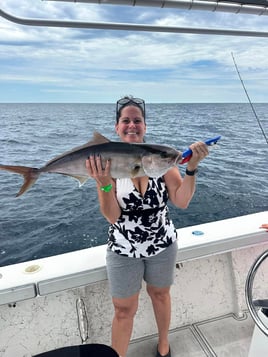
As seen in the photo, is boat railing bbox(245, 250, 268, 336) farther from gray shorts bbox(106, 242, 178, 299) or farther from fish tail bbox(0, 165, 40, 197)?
fish tail bbox(0, 165, 40, 197)

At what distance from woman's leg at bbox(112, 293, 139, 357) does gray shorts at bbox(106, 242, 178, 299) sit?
1.8 inches

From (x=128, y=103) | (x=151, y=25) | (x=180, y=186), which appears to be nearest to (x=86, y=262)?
(x=180, y=186)

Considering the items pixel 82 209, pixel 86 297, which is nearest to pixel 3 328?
pixel 86 297

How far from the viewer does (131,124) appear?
5.32 ft

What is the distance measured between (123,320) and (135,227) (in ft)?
1.92

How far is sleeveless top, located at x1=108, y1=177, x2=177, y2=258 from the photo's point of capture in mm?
1652

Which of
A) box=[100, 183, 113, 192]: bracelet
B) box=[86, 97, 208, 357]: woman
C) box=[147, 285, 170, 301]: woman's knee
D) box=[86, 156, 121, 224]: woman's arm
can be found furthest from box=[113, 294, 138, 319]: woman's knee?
box=[100, 183, 113, 192]: bracelet

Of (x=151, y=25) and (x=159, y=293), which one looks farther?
(x=159, y=293)

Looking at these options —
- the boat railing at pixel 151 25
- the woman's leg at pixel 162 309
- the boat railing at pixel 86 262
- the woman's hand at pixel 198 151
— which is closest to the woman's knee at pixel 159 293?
the woman's leg at pixel 162 309

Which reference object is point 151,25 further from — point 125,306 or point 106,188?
point 125,306

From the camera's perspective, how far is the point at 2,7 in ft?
4.39

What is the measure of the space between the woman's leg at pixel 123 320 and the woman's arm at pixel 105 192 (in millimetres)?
494

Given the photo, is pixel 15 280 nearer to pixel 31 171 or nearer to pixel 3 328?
pixel 3 328

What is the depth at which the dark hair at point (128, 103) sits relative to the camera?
1664mm
